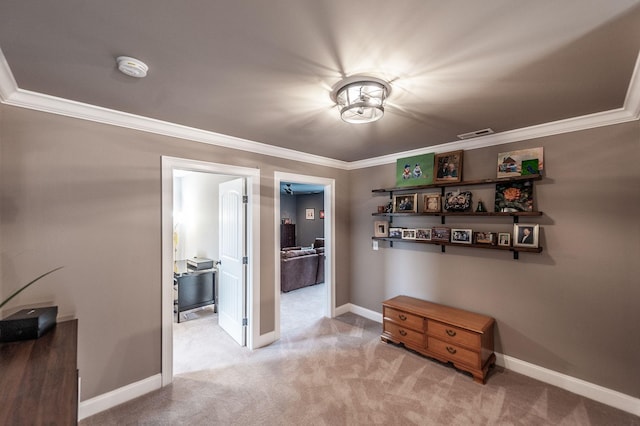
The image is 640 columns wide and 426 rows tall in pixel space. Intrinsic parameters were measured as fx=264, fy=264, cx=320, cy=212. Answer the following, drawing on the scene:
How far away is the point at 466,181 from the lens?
9.46ft

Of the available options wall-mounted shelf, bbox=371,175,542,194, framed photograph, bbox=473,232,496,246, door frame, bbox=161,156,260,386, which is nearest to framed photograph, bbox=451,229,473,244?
framed photograph, bbox=473,232,496,246

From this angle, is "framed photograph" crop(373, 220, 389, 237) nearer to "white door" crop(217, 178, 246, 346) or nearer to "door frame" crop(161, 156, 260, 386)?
"door frame" crop(161, 156, 260, 386)

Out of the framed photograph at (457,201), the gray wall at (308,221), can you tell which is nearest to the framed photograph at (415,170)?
the framed photograph at (457,201)

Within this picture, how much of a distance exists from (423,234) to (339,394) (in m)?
1.97

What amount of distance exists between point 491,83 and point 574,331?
2.29m

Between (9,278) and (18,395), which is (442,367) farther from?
(9,278)

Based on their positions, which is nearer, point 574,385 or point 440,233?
point 574,385

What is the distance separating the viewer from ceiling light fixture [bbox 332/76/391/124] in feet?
5.37

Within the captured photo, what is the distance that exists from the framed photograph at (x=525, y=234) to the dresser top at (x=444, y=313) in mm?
841

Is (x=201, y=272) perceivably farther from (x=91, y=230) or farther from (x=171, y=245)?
(x=91, y=230)

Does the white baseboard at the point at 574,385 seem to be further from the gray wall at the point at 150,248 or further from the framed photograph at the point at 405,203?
the framed photograph at the point at 405,203

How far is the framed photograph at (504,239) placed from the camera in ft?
8.57

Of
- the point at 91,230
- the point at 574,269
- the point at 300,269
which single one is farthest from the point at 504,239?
the point at 300,269

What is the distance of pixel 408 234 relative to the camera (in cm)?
338
